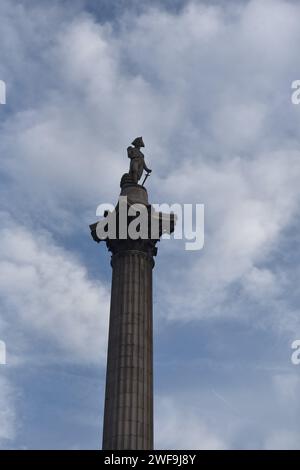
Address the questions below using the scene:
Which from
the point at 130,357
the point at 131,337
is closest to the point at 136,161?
the point at 131,337

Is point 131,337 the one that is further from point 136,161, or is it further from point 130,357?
point 136,161

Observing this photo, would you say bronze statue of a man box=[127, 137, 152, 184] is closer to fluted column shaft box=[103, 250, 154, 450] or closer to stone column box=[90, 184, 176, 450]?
stone column box=[90, 184, 176, 450]

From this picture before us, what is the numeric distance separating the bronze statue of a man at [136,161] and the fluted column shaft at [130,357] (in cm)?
670

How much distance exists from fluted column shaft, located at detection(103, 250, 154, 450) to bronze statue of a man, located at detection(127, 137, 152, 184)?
6.70 m

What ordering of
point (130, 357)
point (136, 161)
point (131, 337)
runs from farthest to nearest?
point (136, 161)
point (131, 337)
point (130, 357)

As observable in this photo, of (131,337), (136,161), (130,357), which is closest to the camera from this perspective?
(130,357)

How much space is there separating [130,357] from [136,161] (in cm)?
1537

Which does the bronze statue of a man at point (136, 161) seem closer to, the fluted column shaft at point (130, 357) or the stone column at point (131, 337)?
the stone column at point (131, 337)

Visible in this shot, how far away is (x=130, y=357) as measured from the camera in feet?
144
